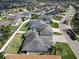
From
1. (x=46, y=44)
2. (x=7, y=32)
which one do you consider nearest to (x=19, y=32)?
(x=7, y=32)

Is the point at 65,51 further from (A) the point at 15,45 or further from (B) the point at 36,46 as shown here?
(A) the point at 15,45

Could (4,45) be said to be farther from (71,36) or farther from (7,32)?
(71,36)

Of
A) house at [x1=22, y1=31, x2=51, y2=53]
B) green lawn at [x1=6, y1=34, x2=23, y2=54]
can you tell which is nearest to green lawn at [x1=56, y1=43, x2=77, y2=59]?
house at [x1=22, y1=31, x2=51, y2=53]

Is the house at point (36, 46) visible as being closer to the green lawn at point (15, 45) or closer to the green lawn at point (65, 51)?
the green lawn at point (15, 45)

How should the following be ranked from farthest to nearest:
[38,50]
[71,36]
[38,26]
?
1. [38,26]
2. [71,36]
3. [38,50]

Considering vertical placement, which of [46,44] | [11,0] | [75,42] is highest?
[46,44]

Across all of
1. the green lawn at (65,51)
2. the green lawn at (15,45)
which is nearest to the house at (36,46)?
the green lawn at (15,45)

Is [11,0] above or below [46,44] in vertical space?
below
